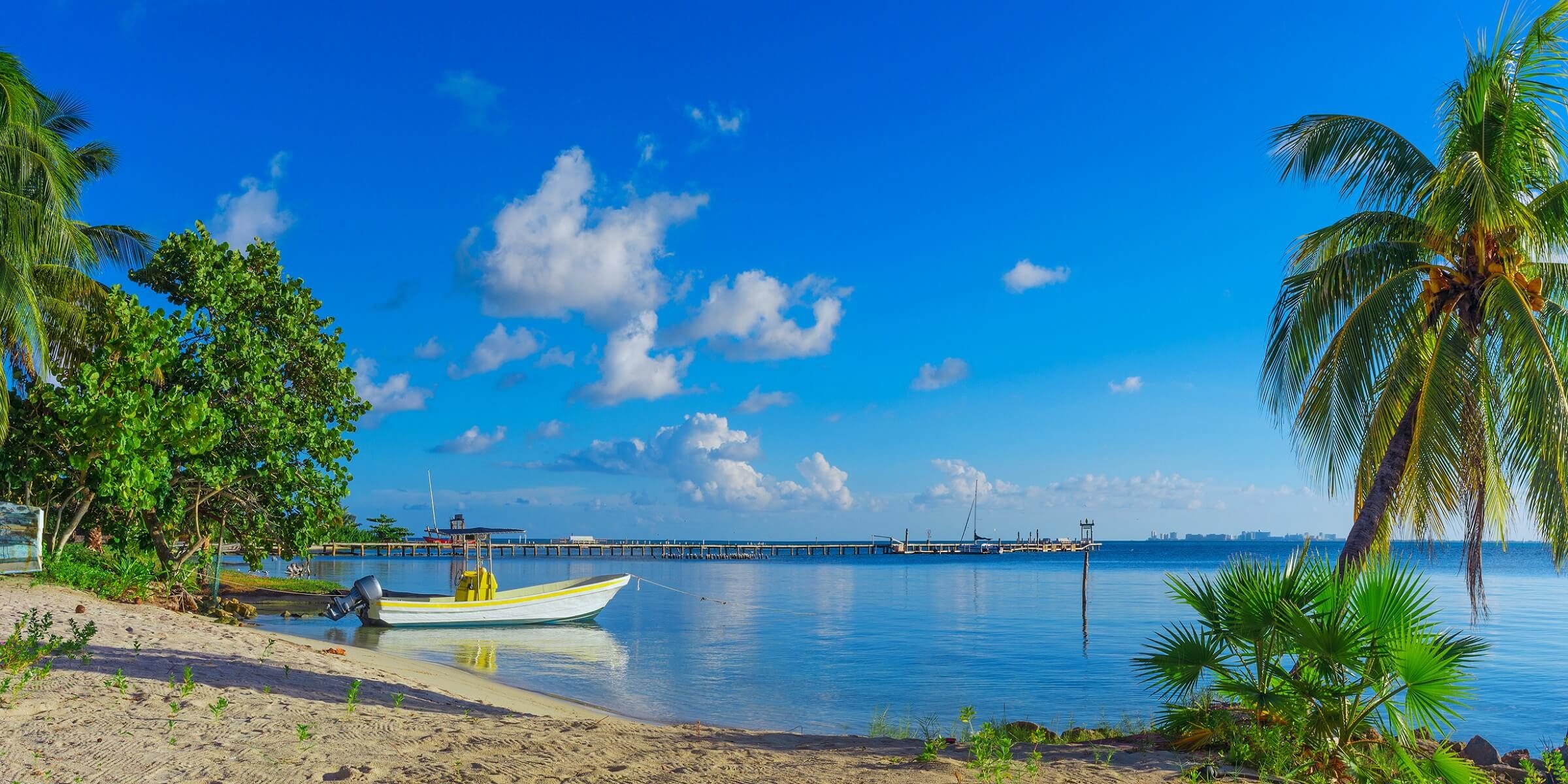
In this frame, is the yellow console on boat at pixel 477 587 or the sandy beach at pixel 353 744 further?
the yellow console on boat at pixel 477 587

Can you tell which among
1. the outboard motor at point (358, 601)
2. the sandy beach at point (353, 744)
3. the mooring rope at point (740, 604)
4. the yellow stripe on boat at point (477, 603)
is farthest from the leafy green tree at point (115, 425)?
the mooring rope at point (740, 604)

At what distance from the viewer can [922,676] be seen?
19734 mm

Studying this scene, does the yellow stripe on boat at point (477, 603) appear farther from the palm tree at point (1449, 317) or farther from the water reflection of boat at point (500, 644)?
the palm tree at point (1449, 317)

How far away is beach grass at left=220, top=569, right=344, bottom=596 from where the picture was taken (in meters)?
31.8

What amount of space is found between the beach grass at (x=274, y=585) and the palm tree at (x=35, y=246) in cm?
1454

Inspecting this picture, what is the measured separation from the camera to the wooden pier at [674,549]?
264ft

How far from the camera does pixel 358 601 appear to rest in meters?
25.3

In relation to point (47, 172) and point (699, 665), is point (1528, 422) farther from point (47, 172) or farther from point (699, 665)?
point (47, 172)

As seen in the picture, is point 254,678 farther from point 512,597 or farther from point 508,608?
point 512,597

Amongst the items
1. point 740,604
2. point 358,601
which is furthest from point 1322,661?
point 740,604

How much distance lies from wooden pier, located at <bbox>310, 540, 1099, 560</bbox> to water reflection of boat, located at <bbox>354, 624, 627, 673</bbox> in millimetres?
42594

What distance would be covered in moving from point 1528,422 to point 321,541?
19.8 meters

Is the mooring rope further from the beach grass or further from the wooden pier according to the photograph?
the wooden pier

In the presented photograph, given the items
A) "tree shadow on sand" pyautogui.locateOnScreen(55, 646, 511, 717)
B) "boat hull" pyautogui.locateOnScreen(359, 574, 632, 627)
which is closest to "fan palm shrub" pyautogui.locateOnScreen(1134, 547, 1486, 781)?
"tree shadow on sand" pyautogui.locateOnScreen(55, 646, 511, 717)
